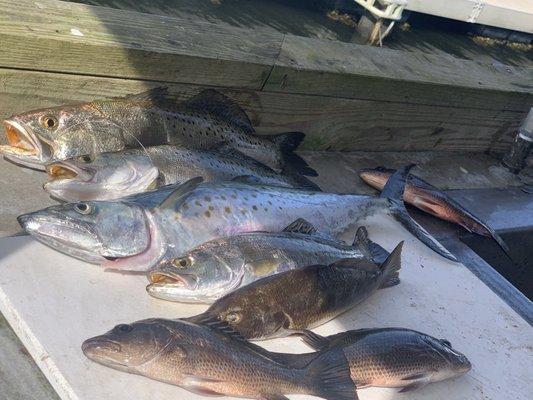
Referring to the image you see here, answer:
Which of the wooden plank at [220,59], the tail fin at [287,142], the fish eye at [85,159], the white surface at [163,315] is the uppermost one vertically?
the wooden plank at [220,59]

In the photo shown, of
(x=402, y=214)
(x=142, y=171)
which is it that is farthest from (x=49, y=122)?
(x=402, y=214)

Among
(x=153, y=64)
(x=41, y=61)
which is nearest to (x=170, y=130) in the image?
(x=153, y=64)

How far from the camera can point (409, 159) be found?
5.53 meters

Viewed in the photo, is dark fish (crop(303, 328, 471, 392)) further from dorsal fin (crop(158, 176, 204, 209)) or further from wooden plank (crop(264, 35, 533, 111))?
wooden plank (crop(264, 35, 533, 111))

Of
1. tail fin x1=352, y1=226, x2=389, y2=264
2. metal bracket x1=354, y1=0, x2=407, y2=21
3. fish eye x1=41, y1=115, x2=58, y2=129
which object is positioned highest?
metal bracket x1=354, y1=0, x2=407, y2=21

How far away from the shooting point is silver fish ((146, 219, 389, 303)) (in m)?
2.77

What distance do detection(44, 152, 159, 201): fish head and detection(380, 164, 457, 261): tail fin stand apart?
1.48 metres

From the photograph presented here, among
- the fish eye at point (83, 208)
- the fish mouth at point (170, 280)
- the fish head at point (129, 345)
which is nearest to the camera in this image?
the fish head at point (129, 345)

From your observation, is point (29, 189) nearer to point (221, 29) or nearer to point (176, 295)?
point (176, 295)

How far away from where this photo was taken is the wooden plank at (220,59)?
12.0 feet

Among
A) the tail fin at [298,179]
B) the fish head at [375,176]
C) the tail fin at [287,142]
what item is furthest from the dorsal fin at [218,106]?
the fish head at [375,176]

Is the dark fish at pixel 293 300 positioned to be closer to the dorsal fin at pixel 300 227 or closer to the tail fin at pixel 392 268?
the tail fin at pixel 392 268

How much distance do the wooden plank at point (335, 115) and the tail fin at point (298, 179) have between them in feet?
2.00

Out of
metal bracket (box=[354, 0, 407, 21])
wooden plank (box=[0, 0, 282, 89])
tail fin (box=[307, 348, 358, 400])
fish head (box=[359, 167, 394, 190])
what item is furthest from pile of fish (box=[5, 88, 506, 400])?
metal bracket (box=[354, 0, 407, 21])
